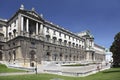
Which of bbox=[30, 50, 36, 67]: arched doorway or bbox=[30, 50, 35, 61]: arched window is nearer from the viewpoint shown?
bbox=[30, 50, 36, 67]: arched doorway

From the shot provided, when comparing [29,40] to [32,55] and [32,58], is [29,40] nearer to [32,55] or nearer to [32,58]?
[32,55]

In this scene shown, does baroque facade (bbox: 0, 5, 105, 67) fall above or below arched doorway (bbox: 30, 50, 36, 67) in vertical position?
above

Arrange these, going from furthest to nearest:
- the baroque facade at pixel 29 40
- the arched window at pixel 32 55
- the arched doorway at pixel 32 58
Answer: the arched window at pixel 32 55 < the arched doorway at pixel 32 58 < the baroque facade at pixel 29 40

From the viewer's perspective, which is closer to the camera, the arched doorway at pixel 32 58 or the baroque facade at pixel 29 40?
the baroque facade at pixel 29 40

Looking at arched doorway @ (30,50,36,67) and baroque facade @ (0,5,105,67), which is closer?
baroque facade @ (0,5,105,67)

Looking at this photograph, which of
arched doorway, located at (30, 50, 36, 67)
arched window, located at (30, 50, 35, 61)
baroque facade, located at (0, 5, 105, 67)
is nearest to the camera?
baroque facade, located at (0, 5, 105, 67)

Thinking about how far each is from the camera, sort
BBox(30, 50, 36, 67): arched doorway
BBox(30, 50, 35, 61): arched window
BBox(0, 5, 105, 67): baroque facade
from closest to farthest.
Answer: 1. BBox(0, 5, 105, 67): baroque facade
2. BBox(30, 50, 36, 67): arched doorway
3. BBox(30, 50, 35, 61): arched window

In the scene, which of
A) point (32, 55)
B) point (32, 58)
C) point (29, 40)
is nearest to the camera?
point (29, 40)

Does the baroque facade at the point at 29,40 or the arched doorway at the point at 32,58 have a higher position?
the baroque facade at the point at 29,40

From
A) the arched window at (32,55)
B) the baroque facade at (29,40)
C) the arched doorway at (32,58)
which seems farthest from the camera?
the arched window at (32,55)

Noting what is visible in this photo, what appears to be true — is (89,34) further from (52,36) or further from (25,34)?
(25,34)

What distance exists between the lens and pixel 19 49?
188 feet

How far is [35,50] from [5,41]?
41.4 feet

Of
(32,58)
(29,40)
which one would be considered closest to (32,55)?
(32,58)
